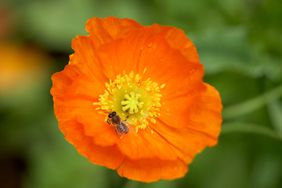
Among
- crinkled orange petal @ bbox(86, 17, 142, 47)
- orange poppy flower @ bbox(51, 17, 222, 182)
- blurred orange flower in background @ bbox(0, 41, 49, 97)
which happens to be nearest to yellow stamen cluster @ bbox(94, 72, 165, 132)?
orange poppy flower @ bbox(51, 17, 222, 182)

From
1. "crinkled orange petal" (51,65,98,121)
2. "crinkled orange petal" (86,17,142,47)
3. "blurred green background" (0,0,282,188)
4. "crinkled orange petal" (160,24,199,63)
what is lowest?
"blurred green background" (0,0,282,188)

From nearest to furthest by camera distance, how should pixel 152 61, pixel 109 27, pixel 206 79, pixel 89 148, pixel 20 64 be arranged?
pixel 89 148, pixel 109 27, pixel 152 61, pixel 206 79, pixel 20 64

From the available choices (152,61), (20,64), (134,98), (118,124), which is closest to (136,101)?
(134,98)

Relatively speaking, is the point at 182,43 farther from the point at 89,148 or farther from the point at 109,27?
the point at 89,148

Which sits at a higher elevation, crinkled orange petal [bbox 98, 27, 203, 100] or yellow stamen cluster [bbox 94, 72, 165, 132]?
crinkled orange petal [bbox 98, 27, 203, 100]

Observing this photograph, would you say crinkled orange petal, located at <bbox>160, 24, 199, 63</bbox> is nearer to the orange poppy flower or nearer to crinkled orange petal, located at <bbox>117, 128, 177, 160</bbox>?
the orange poppy flower
